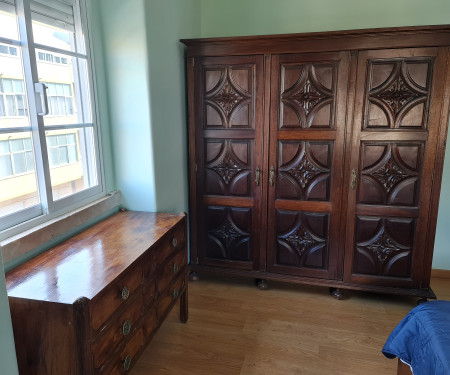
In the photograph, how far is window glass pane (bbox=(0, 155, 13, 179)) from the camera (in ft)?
4.94

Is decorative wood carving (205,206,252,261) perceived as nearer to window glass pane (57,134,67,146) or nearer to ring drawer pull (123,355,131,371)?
window glass pane (57,134,67,146)

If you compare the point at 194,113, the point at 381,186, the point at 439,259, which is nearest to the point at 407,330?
the point at 381,186

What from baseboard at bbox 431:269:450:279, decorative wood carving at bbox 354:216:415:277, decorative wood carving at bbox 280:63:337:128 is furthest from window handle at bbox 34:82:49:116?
baseboard at bbox 431:269:450:279

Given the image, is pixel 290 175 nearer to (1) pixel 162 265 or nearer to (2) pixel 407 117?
(2) pixel 407 117

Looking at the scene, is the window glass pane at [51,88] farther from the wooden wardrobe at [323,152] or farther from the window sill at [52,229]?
the wooden wardrobe at [323,152]

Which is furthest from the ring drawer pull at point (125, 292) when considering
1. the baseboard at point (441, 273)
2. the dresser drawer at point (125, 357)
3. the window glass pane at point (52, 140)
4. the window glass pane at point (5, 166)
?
the baseboard at point (441, 273)

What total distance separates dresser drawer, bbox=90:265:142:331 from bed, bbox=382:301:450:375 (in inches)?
46.9

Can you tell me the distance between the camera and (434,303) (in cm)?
157

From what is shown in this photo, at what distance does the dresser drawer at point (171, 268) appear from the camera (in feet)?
6.04

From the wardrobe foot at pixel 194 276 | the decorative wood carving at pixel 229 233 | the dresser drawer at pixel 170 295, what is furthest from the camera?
the wardrobe foot at pixel 194 276

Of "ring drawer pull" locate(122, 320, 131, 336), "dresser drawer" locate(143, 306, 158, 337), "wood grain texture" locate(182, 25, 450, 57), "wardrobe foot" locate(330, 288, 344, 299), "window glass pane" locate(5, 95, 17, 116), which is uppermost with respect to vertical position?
"wood grain texture" locate(182, 25, 450, 57)

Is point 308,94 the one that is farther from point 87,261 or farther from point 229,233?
point 87,261

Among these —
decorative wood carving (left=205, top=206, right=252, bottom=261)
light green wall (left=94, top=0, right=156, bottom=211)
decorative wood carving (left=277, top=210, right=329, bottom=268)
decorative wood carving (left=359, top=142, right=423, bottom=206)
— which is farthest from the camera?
decorative wood carving (left=205, top=206, right=252, bottom=261)

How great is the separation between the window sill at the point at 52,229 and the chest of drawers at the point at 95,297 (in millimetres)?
58
